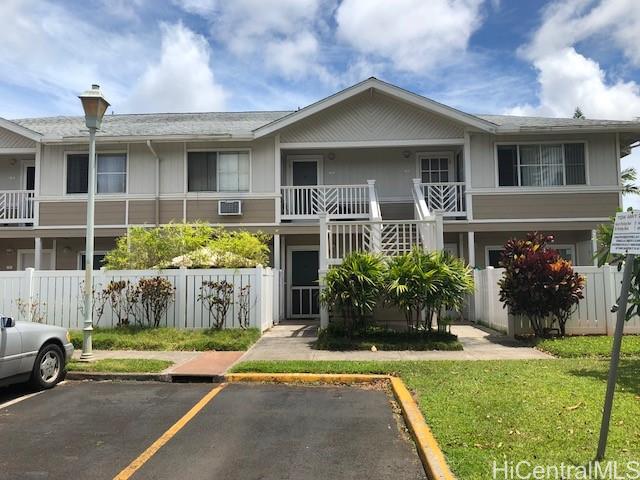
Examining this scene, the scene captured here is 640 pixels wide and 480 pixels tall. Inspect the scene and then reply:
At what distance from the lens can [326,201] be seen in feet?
54.3

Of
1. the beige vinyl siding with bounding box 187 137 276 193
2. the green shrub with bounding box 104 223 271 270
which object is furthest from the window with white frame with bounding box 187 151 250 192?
the green shrub with bounding box 104 223 271 270

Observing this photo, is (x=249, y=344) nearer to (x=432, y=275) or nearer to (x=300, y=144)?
(x=432, y=275)

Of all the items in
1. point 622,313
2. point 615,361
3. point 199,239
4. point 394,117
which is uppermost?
point 394,117

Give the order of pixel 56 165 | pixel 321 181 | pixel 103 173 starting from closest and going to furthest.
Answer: pixel 56 165
pixel 103 173
pixel 321 181

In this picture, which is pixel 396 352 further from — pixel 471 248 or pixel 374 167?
pixel 374 167

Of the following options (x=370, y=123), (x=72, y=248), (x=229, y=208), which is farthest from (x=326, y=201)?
(x=72, y=248)

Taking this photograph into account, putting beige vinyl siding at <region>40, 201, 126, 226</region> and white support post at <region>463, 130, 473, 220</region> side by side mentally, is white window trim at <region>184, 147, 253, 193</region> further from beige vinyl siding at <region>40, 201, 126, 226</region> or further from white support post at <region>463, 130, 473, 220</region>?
white support post at <region>463, 130, 473, 220</region>

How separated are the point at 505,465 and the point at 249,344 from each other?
24.6 ft

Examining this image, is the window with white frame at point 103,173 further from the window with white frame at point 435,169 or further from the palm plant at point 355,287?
the window with white frame at point 435,169

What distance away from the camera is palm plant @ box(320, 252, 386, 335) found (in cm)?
1083

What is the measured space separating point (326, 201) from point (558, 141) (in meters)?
7.46

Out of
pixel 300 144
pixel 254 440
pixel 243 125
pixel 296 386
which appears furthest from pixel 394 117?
pixel 254 440

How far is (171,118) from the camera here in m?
21.5

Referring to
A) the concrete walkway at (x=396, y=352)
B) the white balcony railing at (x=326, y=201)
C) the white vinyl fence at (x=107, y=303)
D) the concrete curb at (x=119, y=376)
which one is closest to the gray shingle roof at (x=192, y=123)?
the white balcony railing at (x=326, y=201)
